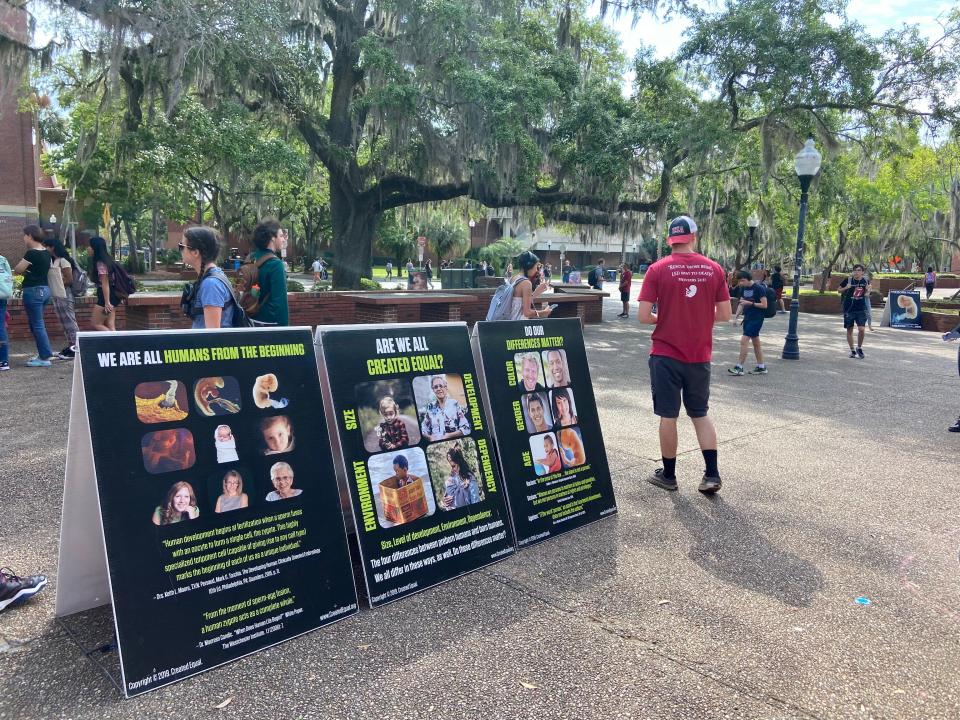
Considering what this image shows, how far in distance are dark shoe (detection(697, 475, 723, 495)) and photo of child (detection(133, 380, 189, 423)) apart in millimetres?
3698

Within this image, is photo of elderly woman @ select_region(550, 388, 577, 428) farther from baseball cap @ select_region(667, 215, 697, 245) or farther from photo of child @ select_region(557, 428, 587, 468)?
baseball cap @ select_region(667, 215, 697, 245)

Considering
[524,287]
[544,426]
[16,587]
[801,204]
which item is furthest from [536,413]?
[801,204]

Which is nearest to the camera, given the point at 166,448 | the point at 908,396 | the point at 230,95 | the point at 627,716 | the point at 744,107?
the point at 627,716

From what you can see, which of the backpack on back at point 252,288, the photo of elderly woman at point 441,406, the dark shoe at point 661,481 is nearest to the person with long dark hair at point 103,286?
the backpack on back at point 252,288

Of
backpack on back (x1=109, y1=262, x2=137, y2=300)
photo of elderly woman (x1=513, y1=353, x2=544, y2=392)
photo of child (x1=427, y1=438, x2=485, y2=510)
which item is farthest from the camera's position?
backpack on back (x1=109, y1=262, x2=137, y2=300)

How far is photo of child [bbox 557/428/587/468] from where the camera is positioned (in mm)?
4480

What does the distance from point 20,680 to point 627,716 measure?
2.34 meters

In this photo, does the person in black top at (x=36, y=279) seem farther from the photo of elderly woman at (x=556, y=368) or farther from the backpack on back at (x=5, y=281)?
the photo of elderly woman at (x=556, y=368)

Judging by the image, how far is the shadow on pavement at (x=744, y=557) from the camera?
12.1 feet

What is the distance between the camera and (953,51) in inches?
661

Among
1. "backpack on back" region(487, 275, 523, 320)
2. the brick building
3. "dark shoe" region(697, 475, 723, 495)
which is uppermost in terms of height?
the brick building

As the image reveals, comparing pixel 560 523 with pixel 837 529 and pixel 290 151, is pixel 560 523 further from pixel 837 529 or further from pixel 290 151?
pixel 290 151

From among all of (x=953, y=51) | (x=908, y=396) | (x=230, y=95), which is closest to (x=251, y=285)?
(x=908, y=396)

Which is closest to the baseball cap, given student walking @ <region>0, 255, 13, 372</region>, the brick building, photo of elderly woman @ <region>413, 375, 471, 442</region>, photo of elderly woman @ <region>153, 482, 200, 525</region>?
photo of elderly woman @ <region>413, 375, 471, 442</region>
